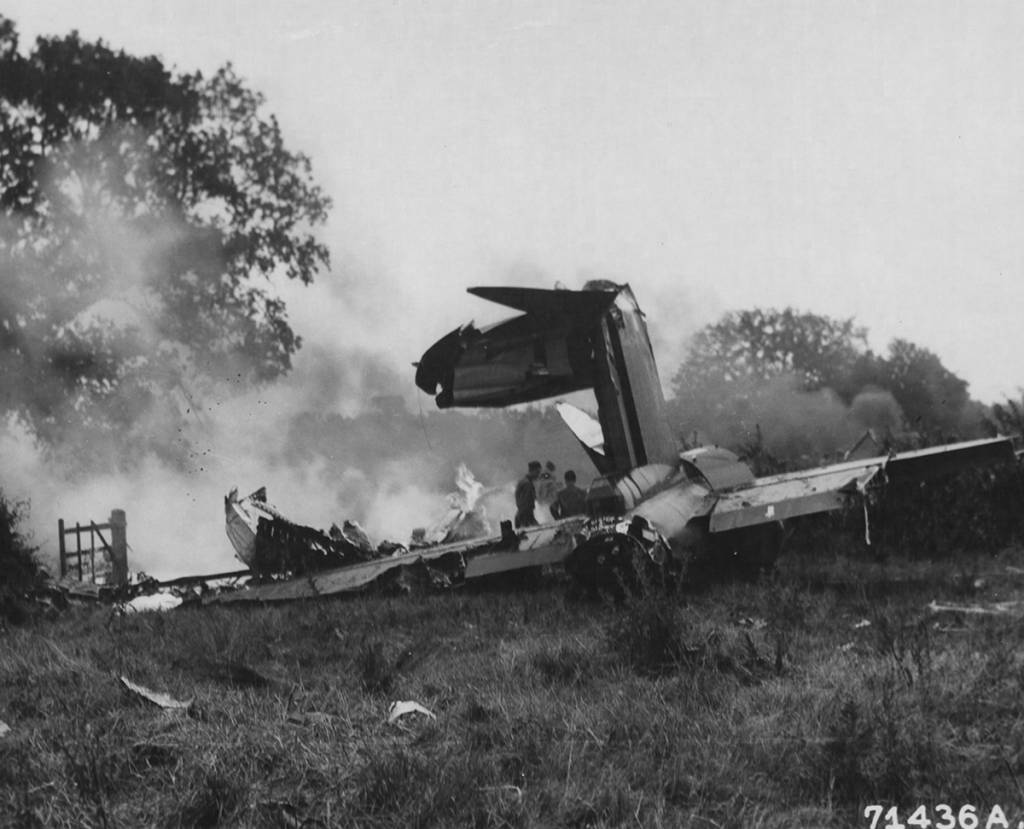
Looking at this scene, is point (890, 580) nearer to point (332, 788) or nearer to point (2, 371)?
point (332, 788)

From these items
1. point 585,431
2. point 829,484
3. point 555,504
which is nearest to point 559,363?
point 585,431

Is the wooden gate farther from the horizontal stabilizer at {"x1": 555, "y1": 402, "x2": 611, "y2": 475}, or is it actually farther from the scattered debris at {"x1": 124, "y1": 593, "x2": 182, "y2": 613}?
the horizontal stabilizer at {"x1": 555, "y1": 402, "x2": 611, "y2": 475}

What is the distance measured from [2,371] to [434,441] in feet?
66.5

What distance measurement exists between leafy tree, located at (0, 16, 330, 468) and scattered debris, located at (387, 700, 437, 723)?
19890mm

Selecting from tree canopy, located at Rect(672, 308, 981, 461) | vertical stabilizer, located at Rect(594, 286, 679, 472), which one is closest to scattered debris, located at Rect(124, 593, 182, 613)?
vertical stabilizer, located at Rect(594, 286, 679, 472)

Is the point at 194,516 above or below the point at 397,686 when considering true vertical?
above

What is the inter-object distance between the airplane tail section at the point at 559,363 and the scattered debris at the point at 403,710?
5.86m

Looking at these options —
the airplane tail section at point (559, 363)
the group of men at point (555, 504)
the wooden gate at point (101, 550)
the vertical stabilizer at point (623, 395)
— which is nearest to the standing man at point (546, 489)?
the group of men at point (555, 504)

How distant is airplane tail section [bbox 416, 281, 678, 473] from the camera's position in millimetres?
9797

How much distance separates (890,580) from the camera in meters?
8.95

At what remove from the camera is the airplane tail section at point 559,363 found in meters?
9.80

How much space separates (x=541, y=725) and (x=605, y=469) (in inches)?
288

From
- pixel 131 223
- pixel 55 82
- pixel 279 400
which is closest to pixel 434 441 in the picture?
pixel 279 400

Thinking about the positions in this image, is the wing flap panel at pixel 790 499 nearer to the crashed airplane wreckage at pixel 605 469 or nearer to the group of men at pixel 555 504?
the crashed airplane wreckage at pixel 605 469
